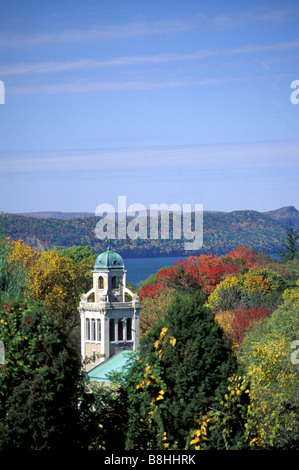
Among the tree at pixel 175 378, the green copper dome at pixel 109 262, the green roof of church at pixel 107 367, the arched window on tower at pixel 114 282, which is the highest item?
the green copper dome at pixel 109 262

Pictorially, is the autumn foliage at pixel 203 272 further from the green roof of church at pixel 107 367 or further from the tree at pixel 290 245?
the green roof of church at pixel 107 367

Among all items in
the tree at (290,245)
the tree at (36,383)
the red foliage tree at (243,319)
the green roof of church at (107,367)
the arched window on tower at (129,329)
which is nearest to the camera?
the tree at (36,383)

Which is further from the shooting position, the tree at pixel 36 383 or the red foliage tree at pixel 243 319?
the red foliage tree at pixel 243 319

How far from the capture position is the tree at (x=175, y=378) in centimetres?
2266

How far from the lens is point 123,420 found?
23391 mm

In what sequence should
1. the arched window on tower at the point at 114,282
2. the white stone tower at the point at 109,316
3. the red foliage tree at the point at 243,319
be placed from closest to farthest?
the white stone tower at the point at 109,316
the arched window on tower at the point at 114,282
the red foliage tree at the point at 243,319

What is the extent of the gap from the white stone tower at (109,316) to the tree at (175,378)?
22.1 metres

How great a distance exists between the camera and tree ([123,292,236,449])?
2266cm

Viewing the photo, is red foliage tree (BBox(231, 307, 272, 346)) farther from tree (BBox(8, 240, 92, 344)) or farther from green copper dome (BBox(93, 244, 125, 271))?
green copper dome (BBox(93, 244, 125, 271))

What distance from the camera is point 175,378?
23.0 m

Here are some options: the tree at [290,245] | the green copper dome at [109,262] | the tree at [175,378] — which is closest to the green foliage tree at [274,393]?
the tree at [175,378]

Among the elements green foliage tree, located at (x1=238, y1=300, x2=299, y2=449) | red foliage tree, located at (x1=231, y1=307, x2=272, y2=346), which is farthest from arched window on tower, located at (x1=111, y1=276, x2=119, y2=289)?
red foliage tree, located at (x1=231, y1=307, x2=272, y2=346)

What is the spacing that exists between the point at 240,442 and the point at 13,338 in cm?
616

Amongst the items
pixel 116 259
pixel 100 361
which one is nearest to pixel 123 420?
pixel 100 361
